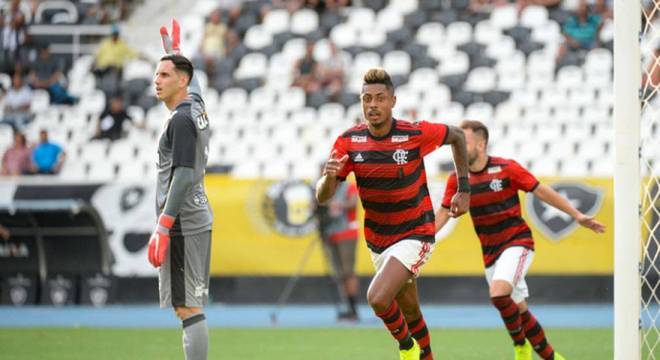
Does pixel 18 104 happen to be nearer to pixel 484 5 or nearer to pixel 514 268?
pixel 484 5

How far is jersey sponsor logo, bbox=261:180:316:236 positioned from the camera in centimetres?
1902

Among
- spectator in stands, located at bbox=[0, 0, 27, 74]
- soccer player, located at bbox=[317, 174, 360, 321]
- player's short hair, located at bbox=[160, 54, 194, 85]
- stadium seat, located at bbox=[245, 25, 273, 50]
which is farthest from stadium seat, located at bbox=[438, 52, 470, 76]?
player's short hair, located at bbox=[160, 54, 194, 85]

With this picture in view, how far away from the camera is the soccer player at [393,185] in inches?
360

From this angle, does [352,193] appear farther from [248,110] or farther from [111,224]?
[248,110]

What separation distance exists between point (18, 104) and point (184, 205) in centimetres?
1693

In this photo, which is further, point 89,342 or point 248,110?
point 248,110

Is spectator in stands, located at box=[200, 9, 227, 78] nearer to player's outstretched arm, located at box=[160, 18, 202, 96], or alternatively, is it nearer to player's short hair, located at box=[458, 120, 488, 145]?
player's short hair, located at box=[458, 120, 488, 145]

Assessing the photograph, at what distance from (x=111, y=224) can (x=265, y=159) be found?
3636mm

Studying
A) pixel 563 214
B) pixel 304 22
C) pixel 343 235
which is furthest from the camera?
pixel 304 22

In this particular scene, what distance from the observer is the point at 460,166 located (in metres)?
9.44

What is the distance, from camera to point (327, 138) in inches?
877

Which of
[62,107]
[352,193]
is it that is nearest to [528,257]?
[352,193]

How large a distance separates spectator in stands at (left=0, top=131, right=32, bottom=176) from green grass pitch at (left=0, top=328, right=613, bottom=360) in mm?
6816

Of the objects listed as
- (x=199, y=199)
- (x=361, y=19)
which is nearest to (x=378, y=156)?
(x=199, y=199)
